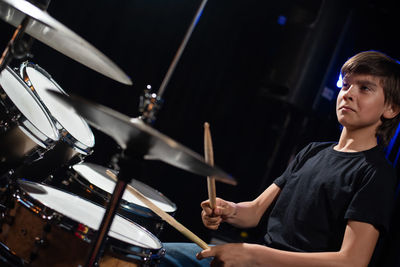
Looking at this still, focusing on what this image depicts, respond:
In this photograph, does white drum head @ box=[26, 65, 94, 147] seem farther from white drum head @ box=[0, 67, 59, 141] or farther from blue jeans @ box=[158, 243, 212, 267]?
blue jeans @ box=[158, 243, 212, 267]

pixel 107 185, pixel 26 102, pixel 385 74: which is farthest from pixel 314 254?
pixel 26 102

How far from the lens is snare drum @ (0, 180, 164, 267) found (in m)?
1.20

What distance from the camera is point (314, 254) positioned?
4.42 feet

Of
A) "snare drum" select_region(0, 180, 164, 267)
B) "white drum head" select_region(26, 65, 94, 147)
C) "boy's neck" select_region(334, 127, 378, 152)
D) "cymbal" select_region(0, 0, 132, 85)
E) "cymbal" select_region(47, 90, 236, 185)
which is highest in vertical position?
"boy's neck" select_region(334, 127, 378, 152)

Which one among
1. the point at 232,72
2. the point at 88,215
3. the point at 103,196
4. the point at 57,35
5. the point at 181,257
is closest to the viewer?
the point at 57,35

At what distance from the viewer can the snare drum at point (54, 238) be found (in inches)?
47.2

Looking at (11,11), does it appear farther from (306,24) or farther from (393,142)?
(306,24)

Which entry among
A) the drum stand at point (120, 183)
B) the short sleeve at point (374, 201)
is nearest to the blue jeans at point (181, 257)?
the drum stand at point (120, 183)

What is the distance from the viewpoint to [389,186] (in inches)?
55.3

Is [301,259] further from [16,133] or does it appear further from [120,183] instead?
[16,133]

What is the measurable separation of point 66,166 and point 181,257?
2.14ft

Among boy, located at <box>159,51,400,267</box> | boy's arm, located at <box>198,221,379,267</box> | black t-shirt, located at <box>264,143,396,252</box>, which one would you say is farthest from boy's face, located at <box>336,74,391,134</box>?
boy's arm, located at <box>198,221,379,267</box>

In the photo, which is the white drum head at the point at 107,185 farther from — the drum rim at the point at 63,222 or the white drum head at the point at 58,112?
the drum rim at the point at 63,222

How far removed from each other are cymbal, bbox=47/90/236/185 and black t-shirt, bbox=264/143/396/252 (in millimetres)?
631
